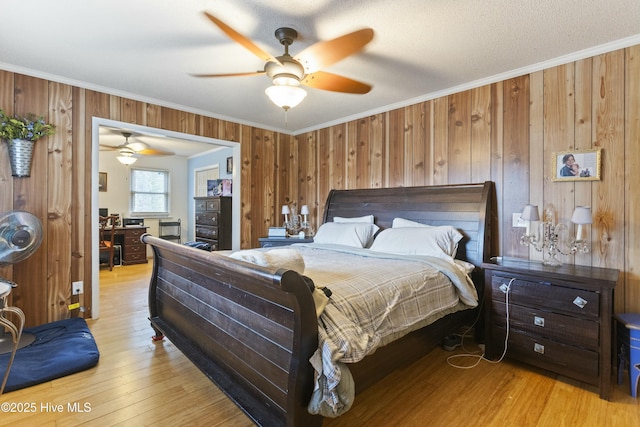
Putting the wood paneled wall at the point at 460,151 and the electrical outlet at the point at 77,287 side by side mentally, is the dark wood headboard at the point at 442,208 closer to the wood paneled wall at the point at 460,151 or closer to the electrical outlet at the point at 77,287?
the wood paneled wall at the point at 460,151

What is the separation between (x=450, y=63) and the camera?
2.66 meters

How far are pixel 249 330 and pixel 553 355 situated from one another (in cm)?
210

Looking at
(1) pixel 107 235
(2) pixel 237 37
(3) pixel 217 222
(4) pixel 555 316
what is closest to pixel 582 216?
(4) pixel 555 316

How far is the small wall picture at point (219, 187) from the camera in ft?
19.5

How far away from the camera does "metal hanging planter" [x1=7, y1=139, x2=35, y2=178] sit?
275 cm

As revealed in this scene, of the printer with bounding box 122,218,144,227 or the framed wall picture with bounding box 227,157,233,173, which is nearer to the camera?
the framed wall picture with bounding box 227,157,233,173

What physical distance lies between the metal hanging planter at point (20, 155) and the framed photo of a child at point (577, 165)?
4670mm

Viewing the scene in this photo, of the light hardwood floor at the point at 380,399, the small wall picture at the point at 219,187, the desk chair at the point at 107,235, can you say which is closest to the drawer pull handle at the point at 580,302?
the light hardwood floor at the point at 380,399

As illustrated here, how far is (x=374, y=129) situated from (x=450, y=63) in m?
1.39

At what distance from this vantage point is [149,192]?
6938mm

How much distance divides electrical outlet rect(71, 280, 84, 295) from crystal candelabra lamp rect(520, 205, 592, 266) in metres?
4.27

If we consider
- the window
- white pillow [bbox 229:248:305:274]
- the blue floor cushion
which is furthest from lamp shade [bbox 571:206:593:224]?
the window

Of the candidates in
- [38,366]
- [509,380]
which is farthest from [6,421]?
[509,380]

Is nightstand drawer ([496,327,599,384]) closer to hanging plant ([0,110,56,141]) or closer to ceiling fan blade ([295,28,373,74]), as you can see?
ceiling fan blade ([295,28,373,74])
